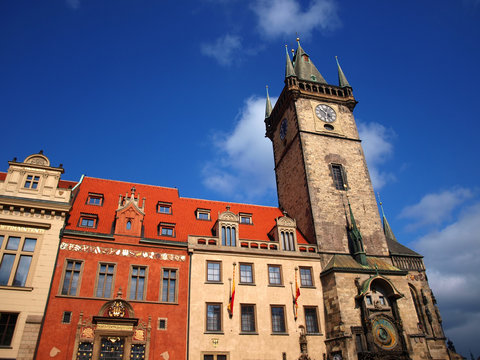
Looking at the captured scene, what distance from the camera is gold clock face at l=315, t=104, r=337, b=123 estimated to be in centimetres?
3706

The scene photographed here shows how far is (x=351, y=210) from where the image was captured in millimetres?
32031

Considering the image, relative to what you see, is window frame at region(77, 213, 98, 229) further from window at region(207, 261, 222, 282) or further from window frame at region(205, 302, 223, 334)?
window frame at region(205, 302, 223, 334)

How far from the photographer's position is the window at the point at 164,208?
30195mm

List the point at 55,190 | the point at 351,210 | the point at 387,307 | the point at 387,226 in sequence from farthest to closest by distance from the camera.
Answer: the point at 387,226 → the point at 351,210 → the point at 387,307 → the point at 55,190

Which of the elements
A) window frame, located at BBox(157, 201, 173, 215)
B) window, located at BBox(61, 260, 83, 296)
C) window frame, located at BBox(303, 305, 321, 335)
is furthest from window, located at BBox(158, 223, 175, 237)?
window frame, located at BBox(303, 305, 321, 335)

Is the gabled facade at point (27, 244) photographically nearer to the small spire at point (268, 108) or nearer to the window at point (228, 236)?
the window at point (228, 236)

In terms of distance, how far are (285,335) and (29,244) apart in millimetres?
16690

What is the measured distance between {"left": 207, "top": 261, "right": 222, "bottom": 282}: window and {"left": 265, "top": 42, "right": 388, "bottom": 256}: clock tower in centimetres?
819

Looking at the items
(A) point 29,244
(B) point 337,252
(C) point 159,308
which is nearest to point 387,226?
(B) point 337,252

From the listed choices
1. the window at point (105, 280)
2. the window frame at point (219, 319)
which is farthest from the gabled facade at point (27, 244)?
the window frame at point (219, 319)

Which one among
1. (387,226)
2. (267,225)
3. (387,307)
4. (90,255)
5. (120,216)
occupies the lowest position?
(387,307)

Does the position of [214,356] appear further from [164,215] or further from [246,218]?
[246,218]

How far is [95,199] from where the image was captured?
29.0m

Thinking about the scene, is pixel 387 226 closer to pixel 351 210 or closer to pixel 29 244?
pixel 351 210
